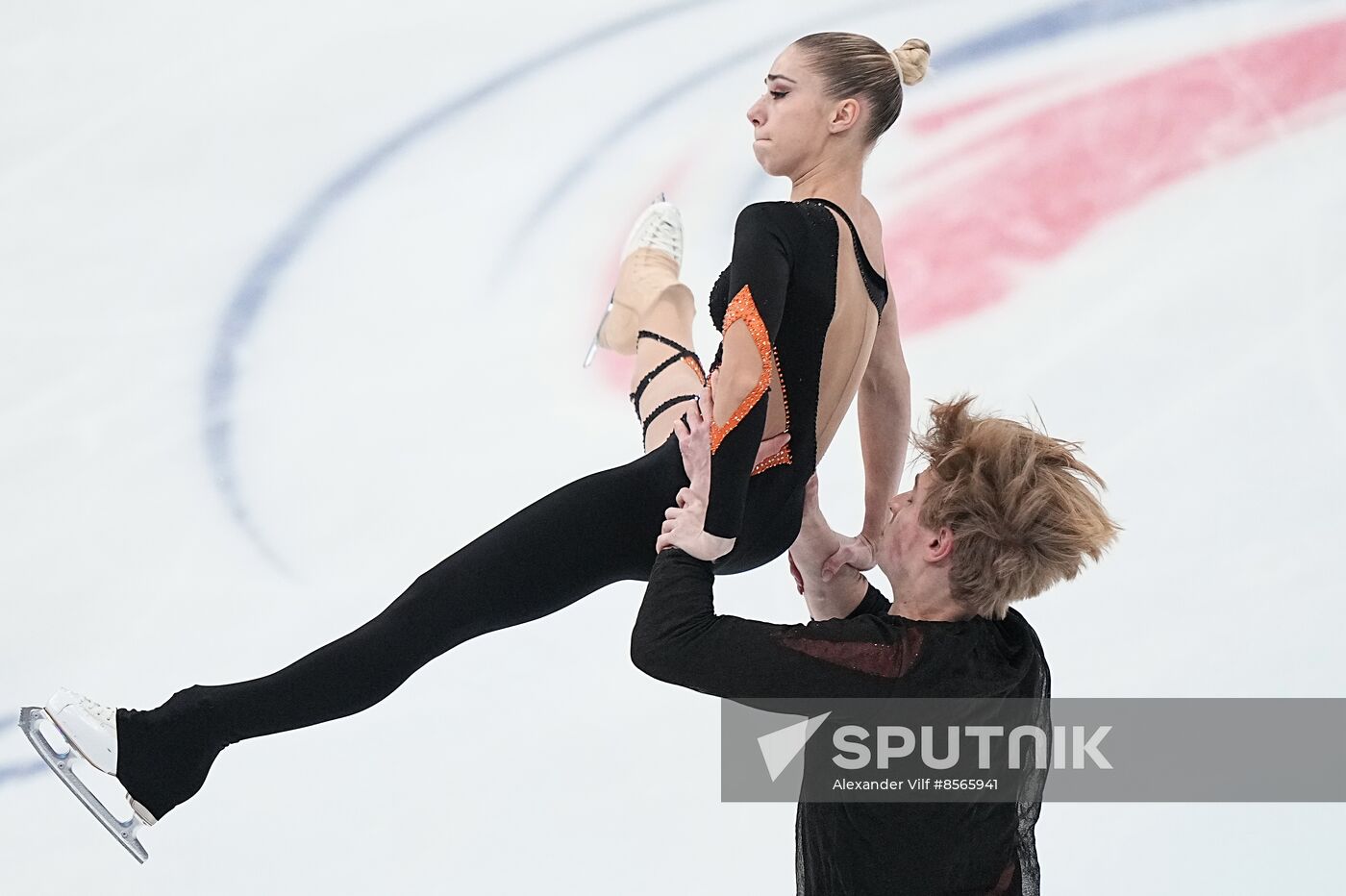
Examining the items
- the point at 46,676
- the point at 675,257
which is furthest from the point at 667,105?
the point at 46,676

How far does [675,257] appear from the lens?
3561 millimetres

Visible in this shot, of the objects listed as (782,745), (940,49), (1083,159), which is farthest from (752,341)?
(940,49)

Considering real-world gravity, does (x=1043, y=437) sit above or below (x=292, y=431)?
below

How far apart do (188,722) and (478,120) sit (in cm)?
270

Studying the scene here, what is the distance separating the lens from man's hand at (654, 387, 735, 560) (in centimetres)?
215

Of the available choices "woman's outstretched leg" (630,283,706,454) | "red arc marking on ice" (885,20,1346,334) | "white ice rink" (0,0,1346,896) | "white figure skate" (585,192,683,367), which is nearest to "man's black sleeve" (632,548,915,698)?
"woman's outstretched leg" (630,283,706,454)

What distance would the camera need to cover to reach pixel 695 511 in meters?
2.17

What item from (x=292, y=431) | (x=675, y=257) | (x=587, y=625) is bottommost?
(x=587, y=625)

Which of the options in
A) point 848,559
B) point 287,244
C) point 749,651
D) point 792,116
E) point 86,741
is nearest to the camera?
point 749,651

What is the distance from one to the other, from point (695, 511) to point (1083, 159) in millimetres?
3198

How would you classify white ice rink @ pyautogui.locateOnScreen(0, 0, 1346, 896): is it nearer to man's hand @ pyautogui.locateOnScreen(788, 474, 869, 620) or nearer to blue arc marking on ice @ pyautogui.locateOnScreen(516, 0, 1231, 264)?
blue arc marking on ice @ pyautogui.locateOnScreen(516, 0, 1231, 264)

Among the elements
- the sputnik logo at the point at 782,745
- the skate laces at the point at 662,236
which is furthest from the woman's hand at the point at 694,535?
the skate laces at the point at 662,236

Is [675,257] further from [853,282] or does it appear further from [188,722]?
[188,722]

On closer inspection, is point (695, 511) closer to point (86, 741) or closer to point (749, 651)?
point (749, 651)
